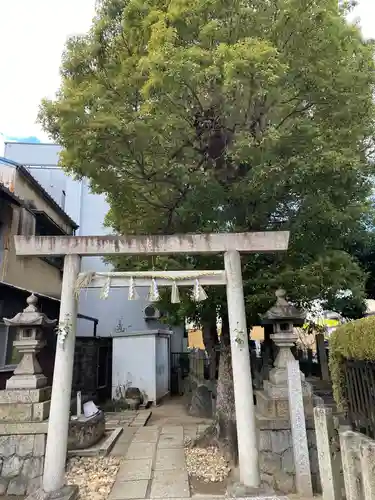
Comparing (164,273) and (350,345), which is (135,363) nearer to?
(164,273)

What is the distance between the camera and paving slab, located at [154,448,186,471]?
746cm

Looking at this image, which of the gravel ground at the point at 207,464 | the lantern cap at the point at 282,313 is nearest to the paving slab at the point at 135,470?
the gravel ground at the point at 207,464

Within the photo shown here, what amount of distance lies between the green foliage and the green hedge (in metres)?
1.35

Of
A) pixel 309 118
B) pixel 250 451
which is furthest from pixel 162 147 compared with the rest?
pixel 250 451

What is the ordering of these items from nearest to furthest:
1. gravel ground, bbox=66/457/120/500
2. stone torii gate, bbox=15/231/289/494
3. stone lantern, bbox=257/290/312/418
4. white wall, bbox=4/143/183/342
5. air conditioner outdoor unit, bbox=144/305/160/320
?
stone torii gate, bbox=15/231/289/494 → gravel ground, bbox=66/457/120/500 → stone lantern, bbox=257/290/312/418 → air conditioner outdoor unit, bbox=144/305/160/320 → white wall, bbox=4/143/183/342

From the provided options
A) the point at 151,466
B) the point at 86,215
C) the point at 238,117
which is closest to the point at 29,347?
the point at 151,466

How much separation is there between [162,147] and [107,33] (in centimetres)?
273

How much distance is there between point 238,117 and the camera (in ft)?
22.6

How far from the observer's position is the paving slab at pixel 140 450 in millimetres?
8172

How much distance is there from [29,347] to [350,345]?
234 inches

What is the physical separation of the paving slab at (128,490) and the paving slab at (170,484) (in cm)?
17

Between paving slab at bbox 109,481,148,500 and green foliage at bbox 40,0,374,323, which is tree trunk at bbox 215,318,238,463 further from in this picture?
paving slab at bbox 109,481,148,500

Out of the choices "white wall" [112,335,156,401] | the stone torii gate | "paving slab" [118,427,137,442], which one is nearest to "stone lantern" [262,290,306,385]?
the stone torii gate

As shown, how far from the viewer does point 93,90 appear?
693 cm
